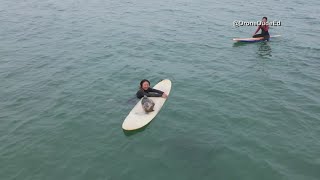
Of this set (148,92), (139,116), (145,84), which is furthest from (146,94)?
(139,116)

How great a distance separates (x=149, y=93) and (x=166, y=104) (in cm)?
109

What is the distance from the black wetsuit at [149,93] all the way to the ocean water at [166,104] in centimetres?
69

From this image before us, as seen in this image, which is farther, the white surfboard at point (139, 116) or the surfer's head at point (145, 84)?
the surfer's head at point (145, 84)

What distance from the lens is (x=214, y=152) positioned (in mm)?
13273

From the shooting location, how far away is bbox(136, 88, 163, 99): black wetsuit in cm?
1688

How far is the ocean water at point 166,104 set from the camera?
12.7 m

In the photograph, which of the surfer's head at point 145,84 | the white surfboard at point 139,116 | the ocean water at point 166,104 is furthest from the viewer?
the surfer's head at point 145,84

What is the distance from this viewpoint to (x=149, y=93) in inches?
667

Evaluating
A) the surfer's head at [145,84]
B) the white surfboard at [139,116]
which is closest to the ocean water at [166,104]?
the white surfboard at [139,116]

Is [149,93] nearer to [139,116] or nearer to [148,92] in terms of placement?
[148,92]

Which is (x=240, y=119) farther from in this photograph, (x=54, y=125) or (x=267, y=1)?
(x=267, y=1)

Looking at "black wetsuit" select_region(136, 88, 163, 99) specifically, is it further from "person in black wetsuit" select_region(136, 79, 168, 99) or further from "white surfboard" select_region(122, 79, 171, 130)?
"white surfboard" select_region(122, 79, 171, 130)

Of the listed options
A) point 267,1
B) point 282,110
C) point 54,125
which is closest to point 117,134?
point 54,125

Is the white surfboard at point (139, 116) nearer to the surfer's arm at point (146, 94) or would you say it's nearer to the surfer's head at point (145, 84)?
the surfer's arm at point (146, 94)
